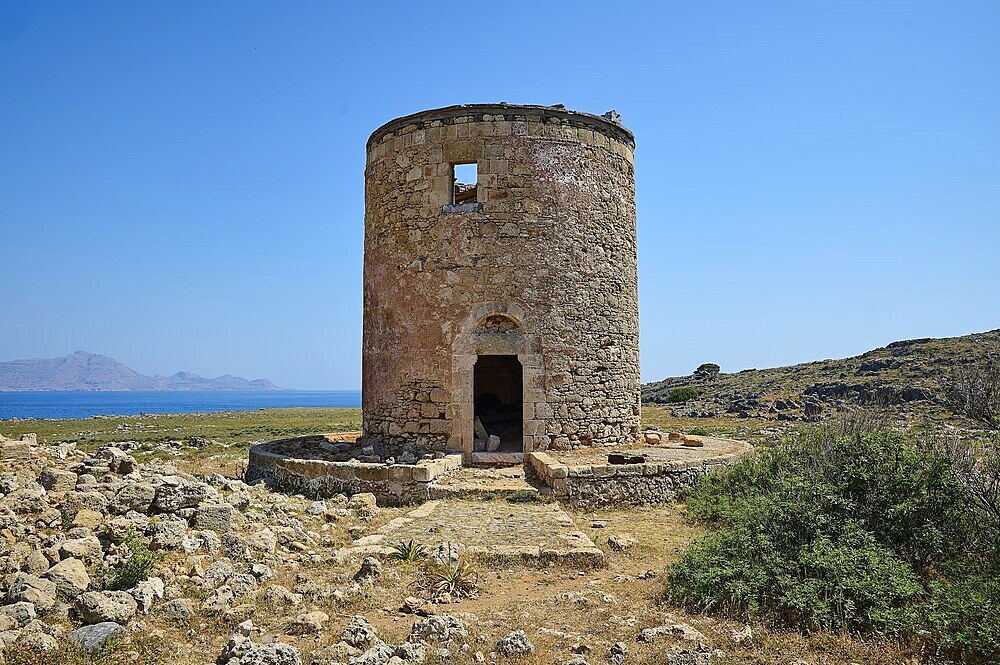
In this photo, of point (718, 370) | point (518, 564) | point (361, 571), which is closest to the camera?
point (361, 571)

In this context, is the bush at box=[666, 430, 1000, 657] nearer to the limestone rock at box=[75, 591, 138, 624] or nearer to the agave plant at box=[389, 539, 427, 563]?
the agave plant at box=[389, 539, 427, 563]

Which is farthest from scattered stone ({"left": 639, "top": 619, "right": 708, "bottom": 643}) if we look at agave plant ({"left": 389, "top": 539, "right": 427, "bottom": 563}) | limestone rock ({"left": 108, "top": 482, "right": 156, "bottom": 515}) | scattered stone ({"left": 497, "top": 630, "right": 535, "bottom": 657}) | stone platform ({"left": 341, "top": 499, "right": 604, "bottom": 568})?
limestone rock ({"left": 108, "top": 482, "right": 156, "bottom": 515})

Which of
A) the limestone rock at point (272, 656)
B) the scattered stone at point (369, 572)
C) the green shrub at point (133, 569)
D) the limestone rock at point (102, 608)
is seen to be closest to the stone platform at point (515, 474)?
the scattered stone at point (369, 572)

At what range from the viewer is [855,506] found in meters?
6.29

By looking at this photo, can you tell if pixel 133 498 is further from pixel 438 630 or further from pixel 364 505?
pixel 438 630

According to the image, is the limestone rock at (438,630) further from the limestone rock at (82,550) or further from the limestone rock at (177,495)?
the limestone rock at (177,495)

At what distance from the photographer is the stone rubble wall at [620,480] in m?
10.0

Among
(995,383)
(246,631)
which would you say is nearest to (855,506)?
(995,383)

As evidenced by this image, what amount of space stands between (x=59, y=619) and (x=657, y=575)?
4.81m

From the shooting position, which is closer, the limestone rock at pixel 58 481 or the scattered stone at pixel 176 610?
the scattered stone at pixel 176 610

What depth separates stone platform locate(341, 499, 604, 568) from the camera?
701 centimetres

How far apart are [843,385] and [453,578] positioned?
29.6 m

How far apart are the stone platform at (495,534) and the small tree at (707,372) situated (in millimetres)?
44664

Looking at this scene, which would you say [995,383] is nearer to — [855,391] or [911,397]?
[911,397]
